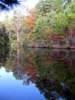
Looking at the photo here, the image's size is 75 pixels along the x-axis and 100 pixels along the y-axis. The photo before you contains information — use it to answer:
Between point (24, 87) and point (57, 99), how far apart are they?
44.8 inches

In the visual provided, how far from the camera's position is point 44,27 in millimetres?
30984

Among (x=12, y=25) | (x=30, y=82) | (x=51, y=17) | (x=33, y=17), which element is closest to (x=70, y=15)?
(x=51, y=17)

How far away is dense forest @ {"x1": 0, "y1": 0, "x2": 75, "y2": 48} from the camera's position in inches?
1024

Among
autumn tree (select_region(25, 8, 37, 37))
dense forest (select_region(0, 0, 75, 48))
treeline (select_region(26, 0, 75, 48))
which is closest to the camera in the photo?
→ treeline (select_region(26, 0, 75, 48))

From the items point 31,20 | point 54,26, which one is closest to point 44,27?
point 54,26

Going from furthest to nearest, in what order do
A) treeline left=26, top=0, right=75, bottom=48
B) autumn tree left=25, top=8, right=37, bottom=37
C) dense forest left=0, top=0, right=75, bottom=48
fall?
autumn tree left=25, top=8, right=37, bottom=37
dense forest left=0, top=0, right=75, bottom=48
treeline left=26, top=0, right=75, bottom=48

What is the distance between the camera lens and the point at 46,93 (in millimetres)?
3600

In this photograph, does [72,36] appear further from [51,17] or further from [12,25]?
[12,25]

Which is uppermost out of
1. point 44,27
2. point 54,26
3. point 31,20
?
point 31,20

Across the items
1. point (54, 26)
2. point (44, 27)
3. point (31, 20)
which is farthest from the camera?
point (31, 20)

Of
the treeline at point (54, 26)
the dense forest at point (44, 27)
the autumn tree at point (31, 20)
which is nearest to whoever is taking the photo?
the treeline at point (54, 26)

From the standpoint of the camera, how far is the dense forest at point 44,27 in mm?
26000

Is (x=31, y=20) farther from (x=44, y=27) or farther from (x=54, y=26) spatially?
(x=54, y=26)

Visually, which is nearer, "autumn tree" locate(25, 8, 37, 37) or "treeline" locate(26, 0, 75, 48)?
"treeline" locate(26, 0, 75, 48)
